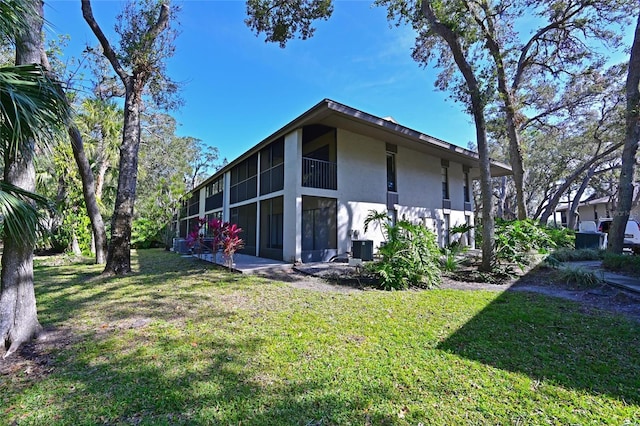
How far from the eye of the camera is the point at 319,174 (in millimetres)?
11625

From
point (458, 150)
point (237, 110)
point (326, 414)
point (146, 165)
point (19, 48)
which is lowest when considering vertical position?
point (326, 414)

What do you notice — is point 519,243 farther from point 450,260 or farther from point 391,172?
point 391,172

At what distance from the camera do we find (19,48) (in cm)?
362

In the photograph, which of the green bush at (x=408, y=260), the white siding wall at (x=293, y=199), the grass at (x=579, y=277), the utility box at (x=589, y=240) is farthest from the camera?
the utility box at (x=589, y=240)

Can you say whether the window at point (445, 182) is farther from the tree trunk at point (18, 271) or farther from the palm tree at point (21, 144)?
the tree trunk at point (18, 271)

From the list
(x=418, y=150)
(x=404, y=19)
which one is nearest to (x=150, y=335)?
(x=404, y=19)

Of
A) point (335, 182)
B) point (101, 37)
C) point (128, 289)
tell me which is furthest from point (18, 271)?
point (335, 182)

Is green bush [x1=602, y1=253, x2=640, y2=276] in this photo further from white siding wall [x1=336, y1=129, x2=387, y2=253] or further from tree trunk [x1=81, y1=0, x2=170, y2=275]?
tree trunk [x1=81, y1=0, x2=170, y2=275]

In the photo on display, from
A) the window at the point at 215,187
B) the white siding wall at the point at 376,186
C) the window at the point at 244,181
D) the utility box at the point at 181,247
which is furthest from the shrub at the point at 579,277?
the window at the point at 215,187

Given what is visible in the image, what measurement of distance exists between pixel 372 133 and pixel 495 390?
10.9 metres

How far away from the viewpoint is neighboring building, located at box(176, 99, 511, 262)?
10.9 metres

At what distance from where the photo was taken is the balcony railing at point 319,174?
11.3 meters

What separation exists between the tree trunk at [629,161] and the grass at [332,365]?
5.17 m

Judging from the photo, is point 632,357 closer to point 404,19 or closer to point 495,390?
point 495,390
